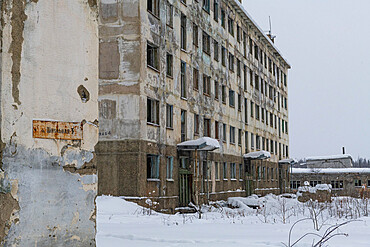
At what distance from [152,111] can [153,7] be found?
15.6 feet

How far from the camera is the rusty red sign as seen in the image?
6.06 m

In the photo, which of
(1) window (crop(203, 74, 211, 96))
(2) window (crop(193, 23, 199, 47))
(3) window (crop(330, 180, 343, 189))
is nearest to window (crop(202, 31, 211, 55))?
(2) window (crop(193, 23, 199, 47))

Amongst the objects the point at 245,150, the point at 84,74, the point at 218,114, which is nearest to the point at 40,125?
the point at 84,74

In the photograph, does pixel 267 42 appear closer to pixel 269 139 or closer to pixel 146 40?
pixel 269 139

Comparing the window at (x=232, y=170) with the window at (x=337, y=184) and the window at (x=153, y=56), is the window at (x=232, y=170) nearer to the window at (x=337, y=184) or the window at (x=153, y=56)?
the window at (x=153, y=56)

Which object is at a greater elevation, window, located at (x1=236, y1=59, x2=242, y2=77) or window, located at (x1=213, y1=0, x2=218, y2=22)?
window, located at (x1=213, y1=0, x2=218, y2=22)

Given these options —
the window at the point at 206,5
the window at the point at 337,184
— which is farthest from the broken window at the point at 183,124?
the window at the point at 337,184

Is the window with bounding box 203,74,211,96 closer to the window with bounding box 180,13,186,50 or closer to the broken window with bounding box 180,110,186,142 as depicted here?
the window with bounding box 180,13,186,50

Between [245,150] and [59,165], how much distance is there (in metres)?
31.2

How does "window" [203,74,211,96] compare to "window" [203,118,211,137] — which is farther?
"window" [203,74,211,96]

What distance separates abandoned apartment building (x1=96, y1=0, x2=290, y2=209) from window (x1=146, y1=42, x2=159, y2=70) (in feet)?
0.15

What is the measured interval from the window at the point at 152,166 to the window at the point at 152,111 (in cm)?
156

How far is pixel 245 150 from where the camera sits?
36.8 metres

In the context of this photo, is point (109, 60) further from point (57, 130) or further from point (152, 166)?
point (57, 130)
